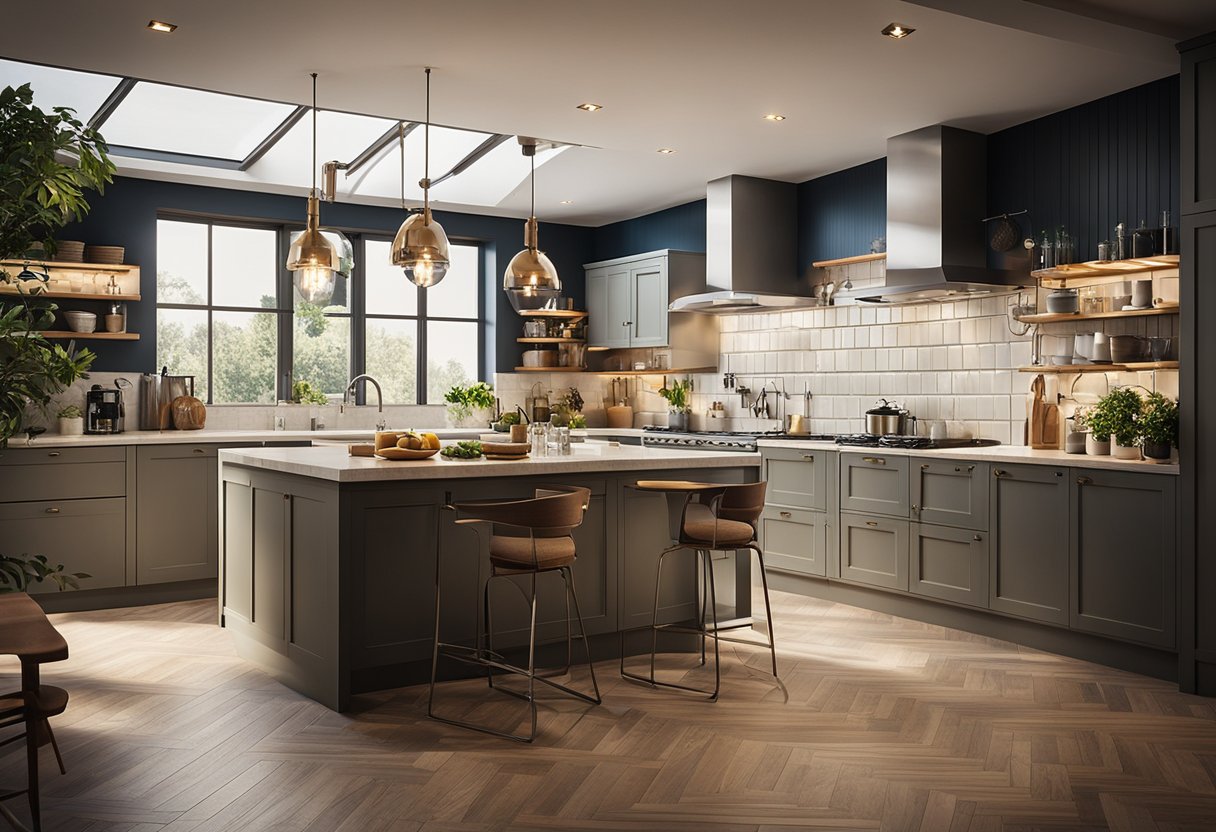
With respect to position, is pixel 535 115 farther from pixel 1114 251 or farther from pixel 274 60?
pixel 1114 251

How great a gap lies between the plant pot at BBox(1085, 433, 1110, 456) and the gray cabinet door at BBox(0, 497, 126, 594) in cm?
558

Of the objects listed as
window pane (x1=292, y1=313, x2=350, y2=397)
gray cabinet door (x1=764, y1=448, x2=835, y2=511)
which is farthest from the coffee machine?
gray cabinet door (x1=764, y1=448, x2=835, y2=511)

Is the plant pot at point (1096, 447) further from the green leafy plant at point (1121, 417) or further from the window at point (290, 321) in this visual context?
the window at point (290, 321)

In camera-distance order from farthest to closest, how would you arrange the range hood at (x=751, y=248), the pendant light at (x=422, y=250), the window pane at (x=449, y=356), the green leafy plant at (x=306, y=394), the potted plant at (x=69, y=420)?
the window pane at (x=449, y=356) < the green leafy plant at (x=306, y=394) < the range hood at (x=751, y=248) < the potted plant at (x=69, y=420) < the pendant light at (x=422, y=250)

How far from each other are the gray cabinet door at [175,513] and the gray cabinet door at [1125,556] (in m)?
4.95

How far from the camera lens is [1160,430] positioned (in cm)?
459

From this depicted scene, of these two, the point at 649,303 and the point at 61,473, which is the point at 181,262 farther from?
the point at 649,303

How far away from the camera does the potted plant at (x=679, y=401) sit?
813cm

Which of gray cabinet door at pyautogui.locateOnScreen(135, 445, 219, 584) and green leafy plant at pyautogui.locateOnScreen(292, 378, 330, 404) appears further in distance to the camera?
green leafy plant at pyautogui.locateOnScreen(292, 378, 330, 404)

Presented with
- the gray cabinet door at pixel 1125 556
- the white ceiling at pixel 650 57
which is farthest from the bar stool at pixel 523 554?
the gray cabinet door at pixel 1125 556

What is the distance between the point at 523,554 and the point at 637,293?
469cm

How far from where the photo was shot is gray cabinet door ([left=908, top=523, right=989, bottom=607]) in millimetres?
5371

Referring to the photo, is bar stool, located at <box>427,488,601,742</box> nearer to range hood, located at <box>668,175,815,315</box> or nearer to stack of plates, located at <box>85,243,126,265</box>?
range hood, located at <box>668,175,815,315</box>

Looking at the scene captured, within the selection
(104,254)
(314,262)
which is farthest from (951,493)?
(104,254)
